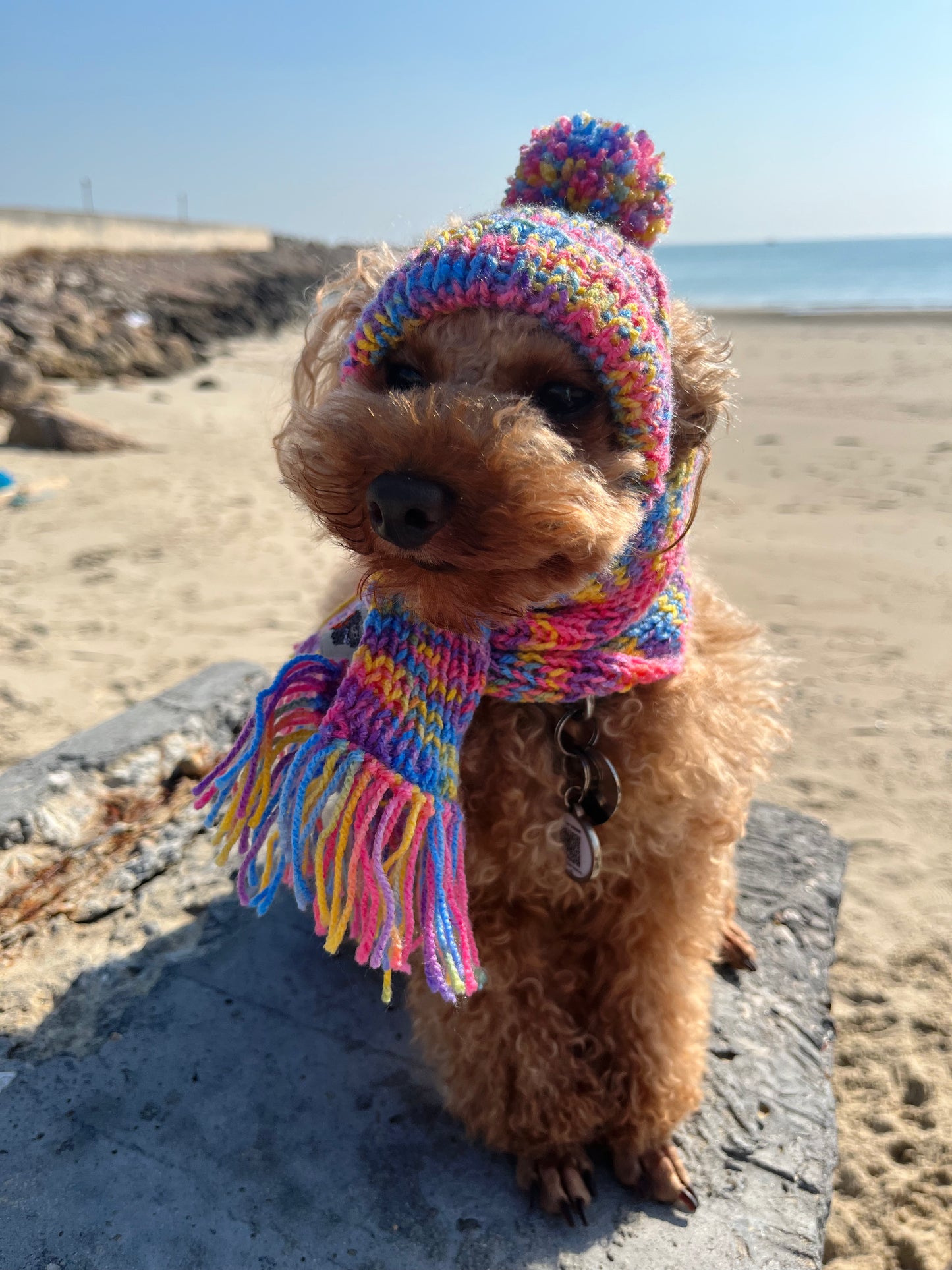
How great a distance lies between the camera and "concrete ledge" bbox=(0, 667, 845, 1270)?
148 centimetres

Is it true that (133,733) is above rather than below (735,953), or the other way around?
above

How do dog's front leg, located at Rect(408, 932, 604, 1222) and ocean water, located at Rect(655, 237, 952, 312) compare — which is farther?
ocean water, located at Rect(655, 237, 952, 312)

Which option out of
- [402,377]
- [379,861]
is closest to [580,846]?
[379,861]

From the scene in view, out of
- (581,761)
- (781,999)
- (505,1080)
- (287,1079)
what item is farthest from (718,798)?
(287,1079)

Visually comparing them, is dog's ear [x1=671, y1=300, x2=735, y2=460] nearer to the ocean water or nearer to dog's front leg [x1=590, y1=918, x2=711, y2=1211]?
dog's front leg [x1=590, y1=918, x2=711, y2=1211]

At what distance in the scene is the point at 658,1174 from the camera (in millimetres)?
1688

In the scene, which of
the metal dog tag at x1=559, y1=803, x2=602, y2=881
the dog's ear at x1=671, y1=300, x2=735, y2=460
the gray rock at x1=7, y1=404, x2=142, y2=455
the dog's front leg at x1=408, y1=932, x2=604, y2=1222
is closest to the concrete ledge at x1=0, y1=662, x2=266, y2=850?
the dog's front leg at x1=408, y1=932, x2=604, y2=1222

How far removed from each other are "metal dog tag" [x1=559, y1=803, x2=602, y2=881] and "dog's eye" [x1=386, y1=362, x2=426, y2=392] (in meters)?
0.79

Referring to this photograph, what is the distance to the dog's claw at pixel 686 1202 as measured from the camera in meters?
1.65

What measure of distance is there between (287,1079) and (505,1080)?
45 centimetres

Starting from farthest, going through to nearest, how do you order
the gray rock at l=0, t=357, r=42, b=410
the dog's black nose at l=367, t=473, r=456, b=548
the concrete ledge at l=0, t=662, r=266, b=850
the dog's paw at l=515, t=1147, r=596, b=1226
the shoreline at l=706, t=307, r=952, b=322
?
1. the shoreline at l=706, t=307, r=952, b=322
2. the gray rock at l=0, t=357, r=42, b=410
3. the concrete ledge at l=0, t=662, r=266, b=850
4. the dog's paw at l=515, t=1147, r=596, b=1226
5. the dog's black nose at l=367, t=473, r=456, b=548

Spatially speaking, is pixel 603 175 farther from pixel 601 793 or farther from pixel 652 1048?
pixel 652 1048

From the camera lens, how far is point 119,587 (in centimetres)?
472

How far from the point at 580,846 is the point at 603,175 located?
1.19 meters
